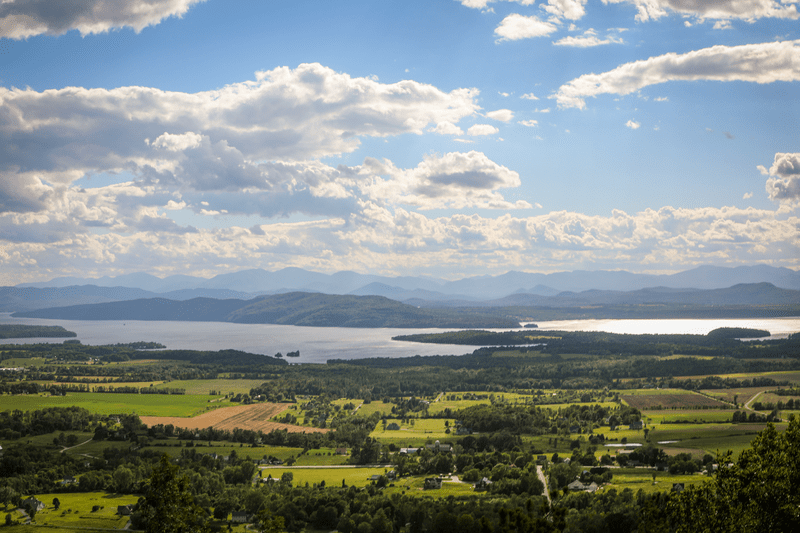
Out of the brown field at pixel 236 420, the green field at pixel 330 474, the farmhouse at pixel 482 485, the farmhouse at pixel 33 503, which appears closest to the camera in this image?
the farmhouse at pixel 33 503

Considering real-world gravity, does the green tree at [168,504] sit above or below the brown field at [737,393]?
above

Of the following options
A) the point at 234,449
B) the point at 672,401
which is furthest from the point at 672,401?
the point at 234,449

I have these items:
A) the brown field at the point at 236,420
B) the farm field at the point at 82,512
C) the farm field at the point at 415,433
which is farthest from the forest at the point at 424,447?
the brown field at the point at 236,420

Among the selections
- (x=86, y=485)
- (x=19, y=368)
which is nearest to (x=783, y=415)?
(x=86, y=485)

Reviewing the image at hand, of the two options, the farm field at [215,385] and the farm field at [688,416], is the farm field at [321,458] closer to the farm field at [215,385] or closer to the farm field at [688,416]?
the farm field at [688,416]

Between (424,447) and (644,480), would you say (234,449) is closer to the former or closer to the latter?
(424,447)

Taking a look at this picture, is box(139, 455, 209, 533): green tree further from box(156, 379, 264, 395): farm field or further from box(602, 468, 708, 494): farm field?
box(156, 379, 264, 395): farm field

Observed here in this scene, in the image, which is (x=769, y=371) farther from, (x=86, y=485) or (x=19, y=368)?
(x=19, y=368)
